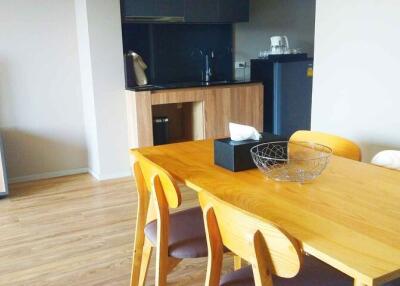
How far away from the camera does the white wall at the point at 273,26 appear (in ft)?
15.9

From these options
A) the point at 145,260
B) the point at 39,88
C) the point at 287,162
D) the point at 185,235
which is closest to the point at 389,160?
the point at 287,162

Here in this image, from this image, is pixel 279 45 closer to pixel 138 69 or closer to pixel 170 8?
pixel 170 8

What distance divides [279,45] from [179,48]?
1.14 meters

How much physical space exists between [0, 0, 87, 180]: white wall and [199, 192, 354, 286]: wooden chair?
124 inches

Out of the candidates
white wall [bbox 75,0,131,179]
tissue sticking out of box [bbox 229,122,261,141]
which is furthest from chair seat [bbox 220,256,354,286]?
white wall [bbox 75,0,131,179]

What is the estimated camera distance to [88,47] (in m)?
3.78

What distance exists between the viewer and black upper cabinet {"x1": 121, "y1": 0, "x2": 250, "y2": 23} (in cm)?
388

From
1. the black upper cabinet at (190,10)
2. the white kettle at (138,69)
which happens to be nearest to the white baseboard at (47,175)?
the white kettle at (138,69)

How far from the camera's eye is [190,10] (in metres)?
4.14

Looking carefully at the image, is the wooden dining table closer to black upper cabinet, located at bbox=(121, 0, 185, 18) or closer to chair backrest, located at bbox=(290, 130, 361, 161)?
chair backrest, located at bbox=(290, 130, 361, 161)

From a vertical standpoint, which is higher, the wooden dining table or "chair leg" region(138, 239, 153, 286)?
the wooden dining table

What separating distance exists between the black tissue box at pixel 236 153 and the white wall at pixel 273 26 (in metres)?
3.28

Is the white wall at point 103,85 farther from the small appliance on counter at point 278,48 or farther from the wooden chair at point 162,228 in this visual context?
the wooden chair at point 162,228

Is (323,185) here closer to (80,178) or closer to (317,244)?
(317,244)
